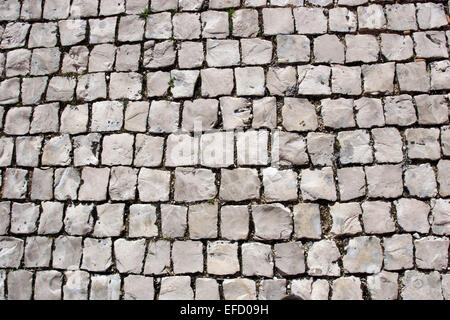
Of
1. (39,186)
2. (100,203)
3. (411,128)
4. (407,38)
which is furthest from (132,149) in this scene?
(407,38)

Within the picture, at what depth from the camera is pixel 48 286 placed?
4.12 m

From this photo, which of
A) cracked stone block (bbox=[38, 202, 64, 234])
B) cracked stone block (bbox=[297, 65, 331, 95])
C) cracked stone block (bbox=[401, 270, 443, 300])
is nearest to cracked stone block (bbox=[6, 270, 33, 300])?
cracked stone block (bbox=[38, 202, 64, 234])

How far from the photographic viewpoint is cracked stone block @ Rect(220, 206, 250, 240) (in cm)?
406

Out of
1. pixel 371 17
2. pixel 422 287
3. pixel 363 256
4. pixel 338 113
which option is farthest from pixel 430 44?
pixel 422 287

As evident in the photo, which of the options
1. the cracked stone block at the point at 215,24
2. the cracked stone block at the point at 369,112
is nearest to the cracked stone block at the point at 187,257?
the cracked stone block at the point at 369,112

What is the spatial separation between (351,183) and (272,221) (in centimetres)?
85

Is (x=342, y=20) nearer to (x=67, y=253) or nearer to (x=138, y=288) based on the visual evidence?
(x=138, y=288)

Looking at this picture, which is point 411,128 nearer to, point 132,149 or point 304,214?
point 304,214

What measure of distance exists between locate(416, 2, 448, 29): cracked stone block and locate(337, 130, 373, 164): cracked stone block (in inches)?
54.4

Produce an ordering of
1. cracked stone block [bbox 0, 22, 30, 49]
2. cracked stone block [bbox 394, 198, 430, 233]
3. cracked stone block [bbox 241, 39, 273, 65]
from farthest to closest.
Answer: cracked stone block [bbox 0, 22, 30, 49] < cracked stone block [bbox 241, 39, 273, 65] < cracked stone block [bbox 394, 198, 430, 233]

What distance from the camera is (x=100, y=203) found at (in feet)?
13.9

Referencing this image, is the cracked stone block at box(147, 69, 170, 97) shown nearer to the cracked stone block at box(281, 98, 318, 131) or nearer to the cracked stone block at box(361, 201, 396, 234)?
the cracked stone block at box(281, 98, 318, 131)

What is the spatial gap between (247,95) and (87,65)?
5.80ft

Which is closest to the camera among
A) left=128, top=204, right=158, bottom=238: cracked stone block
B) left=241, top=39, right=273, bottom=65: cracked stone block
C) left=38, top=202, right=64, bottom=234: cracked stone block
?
left=128, top=204, right=158, bottom=238: cracked stone block
